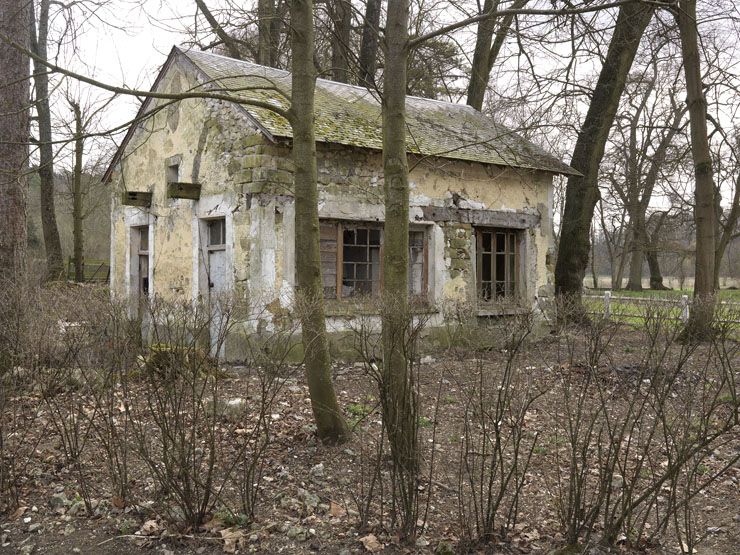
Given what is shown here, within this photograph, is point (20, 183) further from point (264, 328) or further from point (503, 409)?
point (503, 409)

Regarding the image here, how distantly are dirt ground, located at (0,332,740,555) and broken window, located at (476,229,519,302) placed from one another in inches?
246

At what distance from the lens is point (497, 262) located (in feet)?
40.2

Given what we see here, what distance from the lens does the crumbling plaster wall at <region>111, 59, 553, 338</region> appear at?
942cm

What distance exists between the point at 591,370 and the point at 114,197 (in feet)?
38.0

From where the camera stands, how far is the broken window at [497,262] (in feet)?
39.2

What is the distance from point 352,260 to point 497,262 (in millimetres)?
3246

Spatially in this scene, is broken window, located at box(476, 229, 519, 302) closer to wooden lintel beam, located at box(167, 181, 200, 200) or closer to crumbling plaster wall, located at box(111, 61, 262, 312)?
crumbling plaster wall, located at box(111, 61, 262, 312)

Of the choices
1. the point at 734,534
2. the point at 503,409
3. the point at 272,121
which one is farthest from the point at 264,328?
the point at 734,534

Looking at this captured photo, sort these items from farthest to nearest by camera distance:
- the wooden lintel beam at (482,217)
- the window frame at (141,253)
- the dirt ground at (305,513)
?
the window frame at (141,253), the wooden lintel beam at (482,217), the dirt ground at (305,513)

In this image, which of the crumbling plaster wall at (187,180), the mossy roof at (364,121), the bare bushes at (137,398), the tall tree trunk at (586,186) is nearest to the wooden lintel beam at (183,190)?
the crumbling plaster wall at (187,180)

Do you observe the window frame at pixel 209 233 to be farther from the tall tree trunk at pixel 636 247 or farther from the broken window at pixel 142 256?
the tall tree trunk at pixel 636 247

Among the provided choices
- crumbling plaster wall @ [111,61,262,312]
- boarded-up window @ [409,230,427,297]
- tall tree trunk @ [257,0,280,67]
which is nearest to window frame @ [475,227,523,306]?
boarded-up window @ [409,230,427,297]

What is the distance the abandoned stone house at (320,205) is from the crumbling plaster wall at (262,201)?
0.02 m

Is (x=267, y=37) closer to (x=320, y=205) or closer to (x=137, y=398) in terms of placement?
(x=320, y=205)
